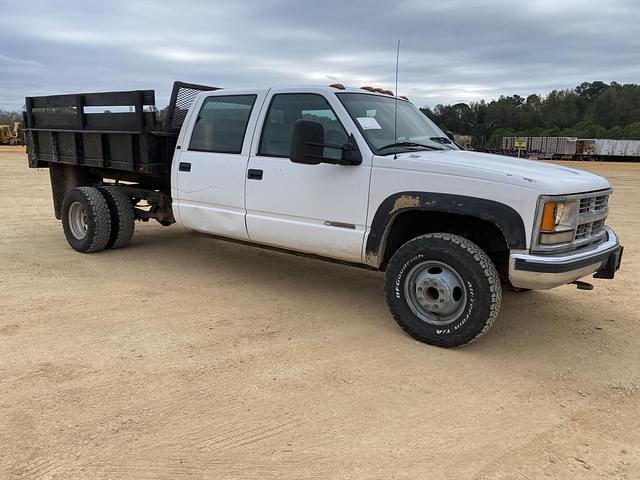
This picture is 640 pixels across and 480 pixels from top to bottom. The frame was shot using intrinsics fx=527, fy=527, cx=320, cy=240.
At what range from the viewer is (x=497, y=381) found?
3.64m

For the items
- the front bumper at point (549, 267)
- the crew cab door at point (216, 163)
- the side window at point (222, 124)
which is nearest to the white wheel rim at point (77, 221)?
the crew cab door at point (216, 163)

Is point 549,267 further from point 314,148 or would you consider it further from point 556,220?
point 314,148

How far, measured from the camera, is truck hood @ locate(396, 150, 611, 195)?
3.76m

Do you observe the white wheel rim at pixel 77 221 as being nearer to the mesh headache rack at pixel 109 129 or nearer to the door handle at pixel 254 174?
the mesh headache rack at pixel 109 129

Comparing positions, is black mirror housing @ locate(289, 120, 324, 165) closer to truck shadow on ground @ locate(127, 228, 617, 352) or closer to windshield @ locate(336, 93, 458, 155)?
windshield @ locate(336, 93, 458, 155)

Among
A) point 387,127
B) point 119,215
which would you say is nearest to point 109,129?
point 119,215

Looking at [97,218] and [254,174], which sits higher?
[254,174]

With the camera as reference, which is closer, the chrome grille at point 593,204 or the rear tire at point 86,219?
the chrome grille at point 593,204

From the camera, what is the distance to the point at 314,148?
171 inches

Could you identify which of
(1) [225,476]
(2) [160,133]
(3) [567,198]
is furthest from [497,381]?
(2) [160,133]

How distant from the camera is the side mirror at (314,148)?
426 cm

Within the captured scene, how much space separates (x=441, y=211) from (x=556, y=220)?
33.0 inches

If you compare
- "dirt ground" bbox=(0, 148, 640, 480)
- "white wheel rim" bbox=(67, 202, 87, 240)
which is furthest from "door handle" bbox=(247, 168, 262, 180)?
"white wheel rim" bbox=(67, 202, 87, 240)

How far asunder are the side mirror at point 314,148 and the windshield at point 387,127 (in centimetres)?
21
